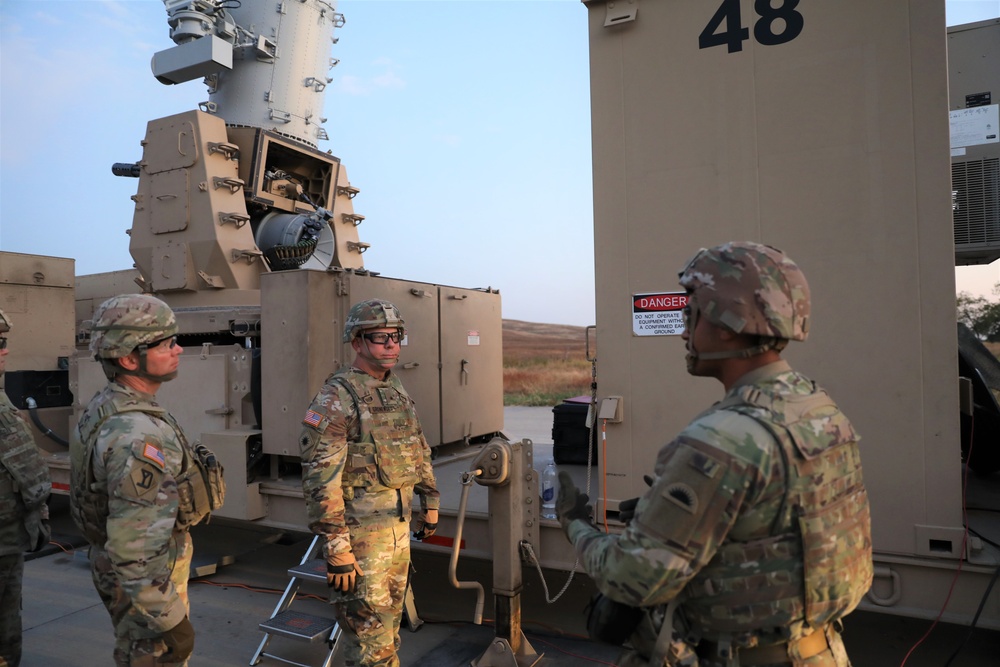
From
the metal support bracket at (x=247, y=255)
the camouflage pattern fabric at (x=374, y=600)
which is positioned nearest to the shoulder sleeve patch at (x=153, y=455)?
the camouflage pattern fabric at (x=374, y=600)

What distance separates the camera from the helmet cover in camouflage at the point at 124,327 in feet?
8.16

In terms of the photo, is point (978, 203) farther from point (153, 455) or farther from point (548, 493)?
point (153, 455)

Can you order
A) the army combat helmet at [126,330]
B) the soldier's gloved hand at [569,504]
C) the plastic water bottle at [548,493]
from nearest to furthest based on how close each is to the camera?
the soldier's gloved hand at [569,504], the army combat helmet at [126,330], the plastic water bottle at [548,493]

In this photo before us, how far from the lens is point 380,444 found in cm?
331

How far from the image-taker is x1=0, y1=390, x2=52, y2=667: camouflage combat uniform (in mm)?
3244

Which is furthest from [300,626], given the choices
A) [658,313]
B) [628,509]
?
[628,509]

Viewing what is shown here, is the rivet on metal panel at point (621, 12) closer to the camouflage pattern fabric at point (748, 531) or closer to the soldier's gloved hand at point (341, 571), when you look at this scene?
the camouflage pattern fabric at point (748, 531)

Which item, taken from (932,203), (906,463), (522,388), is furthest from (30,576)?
(522,388)

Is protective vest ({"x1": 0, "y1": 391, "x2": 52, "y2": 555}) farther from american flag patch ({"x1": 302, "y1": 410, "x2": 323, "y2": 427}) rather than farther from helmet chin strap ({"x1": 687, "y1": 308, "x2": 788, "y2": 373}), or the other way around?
helmet chin strap ({"x1": 687, "y1": 308, "x2": 788, "y2": 373})

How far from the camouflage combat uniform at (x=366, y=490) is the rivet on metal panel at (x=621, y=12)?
2.10 metres

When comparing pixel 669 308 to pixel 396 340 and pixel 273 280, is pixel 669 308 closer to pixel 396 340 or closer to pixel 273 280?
pixel 396 340

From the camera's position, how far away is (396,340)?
11.5 ft

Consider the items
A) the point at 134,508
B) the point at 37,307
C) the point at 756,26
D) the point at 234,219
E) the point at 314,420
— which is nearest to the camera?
the point at 134,508

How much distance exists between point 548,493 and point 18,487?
269 centimetres
